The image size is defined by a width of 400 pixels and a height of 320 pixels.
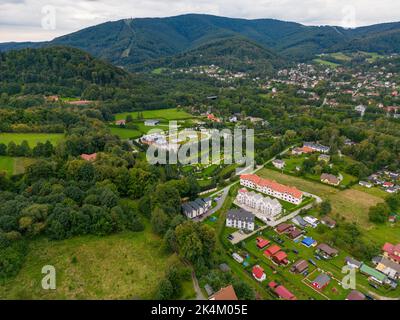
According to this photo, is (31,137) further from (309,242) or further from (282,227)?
(309,242)

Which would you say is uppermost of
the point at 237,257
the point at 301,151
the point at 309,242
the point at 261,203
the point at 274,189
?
the point at 301,151

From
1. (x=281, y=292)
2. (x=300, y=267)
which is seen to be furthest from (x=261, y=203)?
(x=281, y=292)

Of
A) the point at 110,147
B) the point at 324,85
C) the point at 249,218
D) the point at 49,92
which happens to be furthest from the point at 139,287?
the point at 324,85

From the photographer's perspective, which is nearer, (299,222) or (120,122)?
(299,222)

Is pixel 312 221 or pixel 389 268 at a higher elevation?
pixel 312 221

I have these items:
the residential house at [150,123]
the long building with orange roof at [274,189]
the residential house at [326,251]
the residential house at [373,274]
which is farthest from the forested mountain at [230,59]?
the residential house at [373,274]

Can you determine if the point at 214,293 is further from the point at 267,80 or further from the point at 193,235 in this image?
the point at 267,80

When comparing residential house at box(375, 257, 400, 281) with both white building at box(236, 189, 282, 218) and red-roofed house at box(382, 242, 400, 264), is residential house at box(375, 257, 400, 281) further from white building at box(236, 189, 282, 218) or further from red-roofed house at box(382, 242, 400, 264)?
white building at box(236, 189, 282, 218)
